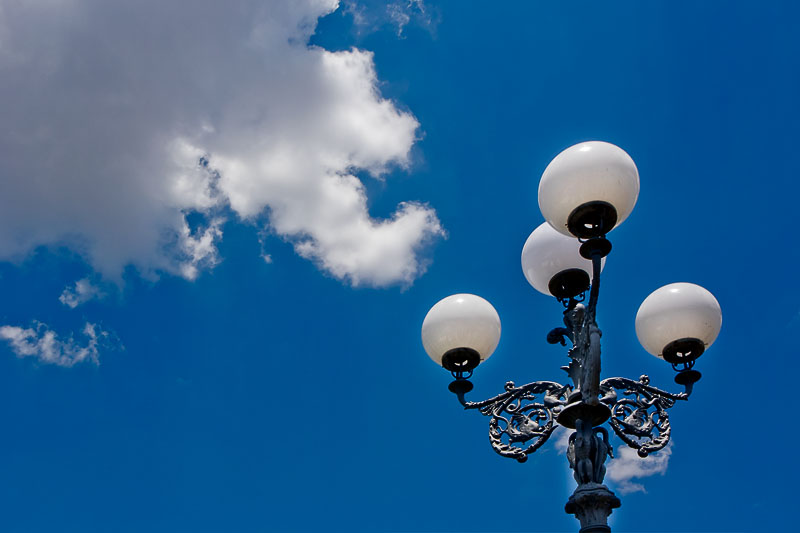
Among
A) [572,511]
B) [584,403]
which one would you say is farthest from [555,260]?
[572,511]

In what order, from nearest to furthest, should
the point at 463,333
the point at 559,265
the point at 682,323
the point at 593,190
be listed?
the point at 593,190, the point at 682,323, the point at 463,333, the point at 559,265

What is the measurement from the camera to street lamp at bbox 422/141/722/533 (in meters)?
5.31

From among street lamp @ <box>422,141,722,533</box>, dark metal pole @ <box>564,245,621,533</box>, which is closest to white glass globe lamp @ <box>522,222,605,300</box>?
street lamp @ <box>422,141,722,533</box>

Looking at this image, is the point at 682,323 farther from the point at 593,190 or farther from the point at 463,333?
the point at 463,333

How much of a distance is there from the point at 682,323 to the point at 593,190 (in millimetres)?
1875

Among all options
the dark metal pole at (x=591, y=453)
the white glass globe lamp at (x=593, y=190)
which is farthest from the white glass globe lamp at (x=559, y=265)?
the dark metal pole at (x=591, y=453)

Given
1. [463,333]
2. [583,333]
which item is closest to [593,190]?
[583,333]

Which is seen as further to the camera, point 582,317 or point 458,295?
point 458,295

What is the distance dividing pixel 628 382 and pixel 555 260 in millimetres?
1327

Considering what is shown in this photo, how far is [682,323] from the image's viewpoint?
20.9 feet

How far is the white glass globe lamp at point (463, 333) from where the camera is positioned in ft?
21.9

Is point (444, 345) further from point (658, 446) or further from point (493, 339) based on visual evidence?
point (658, 446)

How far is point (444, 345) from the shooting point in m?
6.75

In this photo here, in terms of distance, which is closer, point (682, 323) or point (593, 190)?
point (593, 190)
